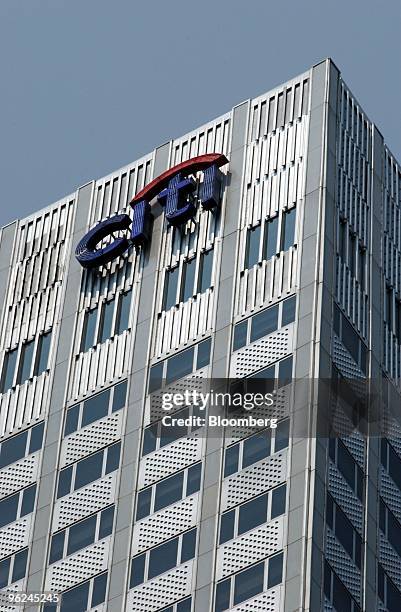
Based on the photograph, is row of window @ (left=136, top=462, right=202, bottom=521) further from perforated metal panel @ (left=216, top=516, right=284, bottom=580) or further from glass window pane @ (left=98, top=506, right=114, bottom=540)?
perforated metal panel @ (left=216, top=516, right=284, bottom=580)

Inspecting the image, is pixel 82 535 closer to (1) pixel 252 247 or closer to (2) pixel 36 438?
(2) pixel 36 438

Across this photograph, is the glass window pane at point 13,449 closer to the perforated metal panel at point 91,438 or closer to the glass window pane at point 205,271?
the perforated metal panel at point 91,438

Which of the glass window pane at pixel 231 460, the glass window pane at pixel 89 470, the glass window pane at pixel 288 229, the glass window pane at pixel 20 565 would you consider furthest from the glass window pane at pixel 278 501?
the glass window pane at pixel 20 565

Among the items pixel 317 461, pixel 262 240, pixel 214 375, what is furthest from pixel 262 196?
pixel 317 461

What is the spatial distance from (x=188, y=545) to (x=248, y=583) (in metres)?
4.70

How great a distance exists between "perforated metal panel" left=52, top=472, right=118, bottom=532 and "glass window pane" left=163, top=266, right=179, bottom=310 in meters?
10.3

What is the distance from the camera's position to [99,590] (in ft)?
330

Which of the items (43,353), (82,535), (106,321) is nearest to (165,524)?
(82,535)

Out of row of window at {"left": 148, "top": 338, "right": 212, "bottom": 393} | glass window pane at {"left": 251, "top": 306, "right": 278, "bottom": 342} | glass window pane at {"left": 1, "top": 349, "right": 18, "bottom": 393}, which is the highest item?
glass window pane at {"left": 1, "top": 349, "right": 18, "bottom": 393}

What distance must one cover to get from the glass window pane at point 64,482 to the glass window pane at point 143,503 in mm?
5577

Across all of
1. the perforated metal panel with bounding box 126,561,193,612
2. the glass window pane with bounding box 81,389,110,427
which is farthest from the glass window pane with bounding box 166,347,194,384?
the perforated metal panel with bounding box 126,561,193,612

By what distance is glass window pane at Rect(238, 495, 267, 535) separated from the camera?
96500 millimetres

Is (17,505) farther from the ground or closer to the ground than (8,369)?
closer to the ground

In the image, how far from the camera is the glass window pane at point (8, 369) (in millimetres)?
115125
